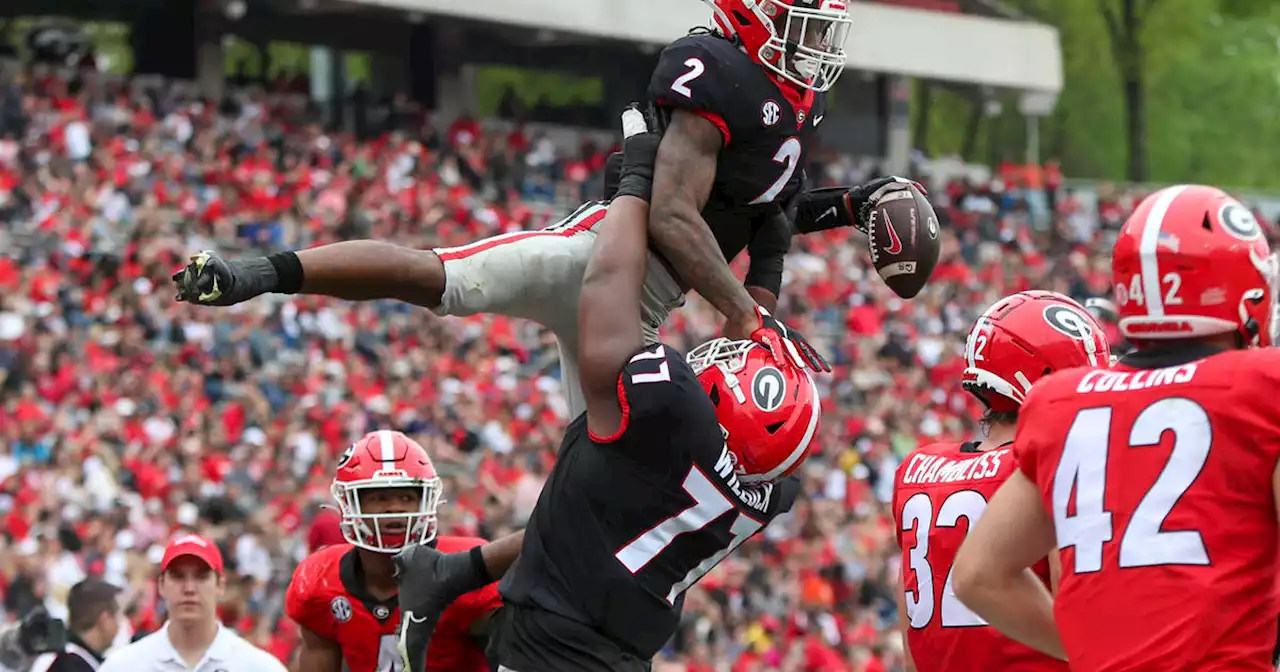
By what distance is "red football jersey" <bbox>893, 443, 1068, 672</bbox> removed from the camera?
194 inches

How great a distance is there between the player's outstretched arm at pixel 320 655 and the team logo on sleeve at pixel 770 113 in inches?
89.8

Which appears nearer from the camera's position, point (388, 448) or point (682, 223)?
point (682, 223)

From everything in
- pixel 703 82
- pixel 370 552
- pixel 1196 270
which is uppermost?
pixel 1196 270

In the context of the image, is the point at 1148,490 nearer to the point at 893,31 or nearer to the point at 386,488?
the point at 386,488

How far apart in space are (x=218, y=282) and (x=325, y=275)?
1.01 ft

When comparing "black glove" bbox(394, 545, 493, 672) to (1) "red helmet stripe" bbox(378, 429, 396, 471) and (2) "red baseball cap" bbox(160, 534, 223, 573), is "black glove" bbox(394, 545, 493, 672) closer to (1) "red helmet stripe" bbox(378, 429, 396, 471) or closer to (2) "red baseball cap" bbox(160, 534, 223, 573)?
(1) "red helmet stripe" bbox(378, 429, 396, 471)

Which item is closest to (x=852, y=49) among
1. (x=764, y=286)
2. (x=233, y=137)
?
(x=233, y=137)

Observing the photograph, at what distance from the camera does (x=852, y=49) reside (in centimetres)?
2677

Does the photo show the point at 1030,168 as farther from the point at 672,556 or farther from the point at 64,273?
the point at 672,556

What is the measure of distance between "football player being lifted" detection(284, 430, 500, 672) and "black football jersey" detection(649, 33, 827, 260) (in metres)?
1.32

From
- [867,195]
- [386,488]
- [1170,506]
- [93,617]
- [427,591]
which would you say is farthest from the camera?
[93,617]

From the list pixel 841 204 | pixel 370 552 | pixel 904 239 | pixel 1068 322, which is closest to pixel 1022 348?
pixel 1068 322

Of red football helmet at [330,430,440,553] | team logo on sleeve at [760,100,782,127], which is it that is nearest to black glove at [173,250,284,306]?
red football helmet at [330,430,440,553]

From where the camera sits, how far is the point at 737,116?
5.41 meters
